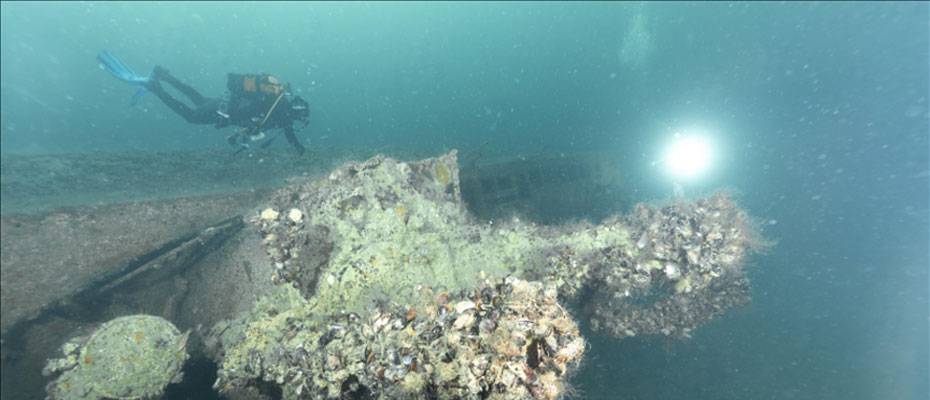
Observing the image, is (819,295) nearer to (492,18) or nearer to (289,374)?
(289,374)

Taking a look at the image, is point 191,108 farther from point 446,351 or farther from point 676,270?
point 676,270

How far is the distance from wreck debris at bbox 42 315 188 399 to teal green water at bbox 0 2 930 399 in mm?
3725

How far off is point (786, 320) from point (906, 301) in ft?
27.5

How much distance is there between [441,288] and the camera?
296 cm

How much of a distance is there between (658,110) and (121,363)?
5165 cm

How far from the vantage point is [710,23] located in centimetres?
9256

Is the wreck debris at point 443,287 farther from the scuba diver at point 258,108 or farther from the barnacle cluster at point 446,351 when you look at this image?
the scuba diver at point 258,108

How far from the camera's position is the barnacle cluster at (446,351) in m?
1.99

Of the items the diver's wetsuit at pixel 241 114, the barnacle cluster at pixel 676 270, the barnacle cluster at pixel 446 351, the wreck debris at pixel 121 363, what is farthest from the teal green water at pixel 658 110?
the wreck debris at pixel 121 363

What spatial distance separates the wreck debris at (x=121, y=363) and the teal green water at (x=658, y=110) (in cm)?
373

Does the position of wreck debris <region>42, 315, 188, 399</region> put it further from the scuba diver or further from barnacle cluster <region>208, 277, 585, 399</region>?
the scuba diver

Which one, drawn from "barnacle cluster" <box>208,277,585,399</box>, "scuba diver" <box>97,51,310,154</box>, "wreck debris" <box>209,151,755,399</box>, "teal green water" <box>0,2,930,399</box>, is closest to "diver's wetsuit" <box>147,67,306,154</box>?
"scuba diver" <box>97,51,310,154</box>

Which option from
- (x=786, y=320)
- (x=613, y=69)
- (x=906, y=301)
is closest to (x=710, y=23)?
(x=613, y=69)

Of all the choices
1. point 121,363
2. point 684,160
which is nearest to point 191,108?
point 121,363
